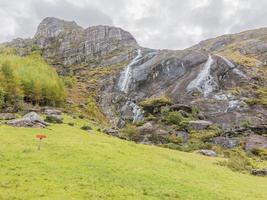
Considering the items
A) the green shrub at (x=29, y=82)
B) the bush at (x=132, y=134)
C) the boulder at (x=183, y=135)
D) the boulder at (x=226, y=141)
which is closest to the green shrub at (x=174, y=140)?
the boulder at (x=183, y=135)

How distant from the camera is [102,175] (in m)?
31.8

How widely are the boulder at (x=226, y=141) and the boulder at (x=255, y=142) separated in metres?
2.36

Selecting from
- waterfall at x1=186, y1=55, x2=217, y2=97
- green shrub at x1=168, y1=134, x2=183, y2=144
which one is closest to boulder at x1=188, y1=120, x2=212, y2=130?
green shrub at x1=168, y1=134, x2=183, y2=144

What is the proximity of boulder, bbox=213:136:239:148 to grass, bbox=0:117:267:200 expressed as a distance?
36954 mm

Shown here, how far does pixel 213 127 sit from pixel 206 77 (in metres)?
33.4

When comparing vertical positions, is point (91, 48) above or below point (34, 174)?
above

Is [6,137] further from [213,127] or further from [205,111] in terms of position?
[205,111]

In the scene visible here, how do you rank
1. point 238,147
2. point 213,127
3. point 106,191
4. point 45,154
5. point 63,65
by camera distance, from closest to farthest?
point 106,191
point 45,154
point 238,147
point 213,127
point 63,65

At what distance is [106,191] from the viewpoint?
2733cm

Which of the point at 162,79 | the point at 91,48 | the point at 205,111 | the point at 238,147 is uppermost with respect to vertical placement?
the point at 91,48

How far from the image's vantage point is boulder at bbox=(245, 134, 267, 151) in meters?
79.0

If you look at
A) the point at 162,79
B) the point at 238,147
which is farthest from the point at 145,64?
the point at 238,147

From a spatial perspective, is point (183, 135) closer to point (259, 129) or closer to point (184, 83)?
point (259, 129)

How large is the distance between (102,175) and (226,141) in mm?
55494
